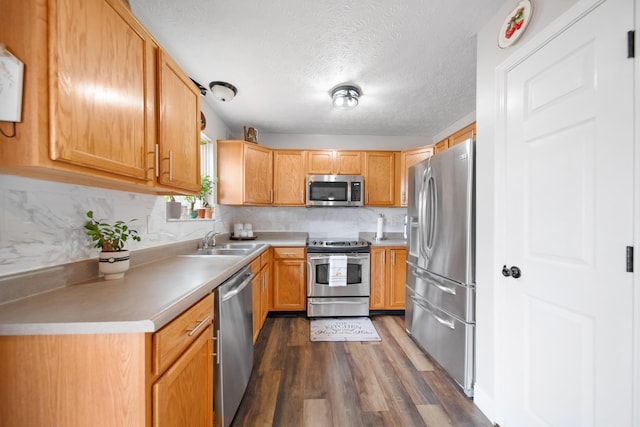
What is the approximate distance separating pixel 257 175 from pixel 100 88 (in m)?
2.18

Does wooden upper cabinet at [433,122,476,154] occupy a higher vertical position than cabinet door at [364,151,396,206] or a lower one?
higher

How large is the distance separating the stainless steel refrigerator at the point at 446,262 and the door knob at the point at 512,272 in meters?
0.29

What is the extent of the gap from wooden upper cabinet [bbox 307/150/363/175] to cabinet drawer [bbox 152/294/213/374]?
2.45m

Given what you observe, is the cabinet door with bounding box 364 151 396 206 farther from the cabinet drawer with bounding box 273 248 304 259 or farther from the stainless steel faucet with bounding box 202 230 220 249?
the stainless steel faucet with bounding box 202 230 220 249

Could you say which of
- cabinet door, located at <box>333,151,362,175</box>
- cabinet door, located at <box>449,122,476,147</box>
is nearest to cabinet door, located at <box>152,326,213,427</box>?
cabinet door, located at <box>333,151,362,175</box>

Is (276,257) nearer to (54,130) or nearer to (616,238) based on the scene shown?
(54,130)

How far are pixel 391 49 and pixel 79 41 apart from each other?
1.69m

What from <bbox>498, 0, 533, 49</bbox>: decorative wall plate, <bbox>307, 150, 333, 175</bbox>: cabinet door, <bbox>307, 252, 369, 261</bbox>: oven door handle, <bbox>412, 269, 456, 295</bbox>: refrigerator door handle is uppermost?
<bbox>498, 0, 533, 49</bbox>: decorative wall plate

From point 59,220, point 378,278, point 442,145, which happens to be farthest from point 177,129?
point 442,145

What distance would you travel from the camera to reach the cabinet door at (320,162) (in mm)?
3287

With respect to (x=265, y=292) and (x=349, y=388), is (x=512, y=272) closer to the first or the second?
(x=349, y=388)

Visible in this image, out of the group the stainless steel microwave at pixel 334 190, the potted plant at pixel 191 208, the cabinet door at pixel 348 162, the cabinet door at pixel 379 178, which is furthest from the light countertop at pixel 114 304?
the cabinet door at pixel 379 178

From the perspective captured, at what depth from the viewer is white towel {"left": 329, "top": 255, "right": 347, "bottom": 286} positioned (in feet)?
9.13

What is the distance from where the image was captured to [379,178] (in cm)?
335
